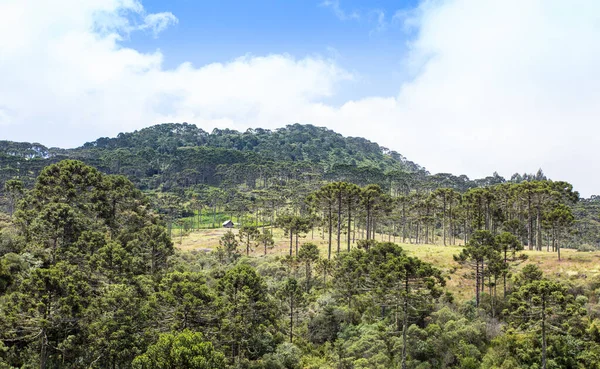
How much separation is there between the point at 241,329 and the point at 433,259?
31169 mm

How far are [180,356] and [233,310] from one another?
33.6 feet

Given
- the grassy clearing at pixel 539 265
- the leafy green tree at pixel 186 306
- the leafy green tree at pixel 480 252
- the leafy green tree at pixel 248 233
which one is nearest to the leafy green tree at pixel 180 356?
the leafy green tree at pixel 186 306

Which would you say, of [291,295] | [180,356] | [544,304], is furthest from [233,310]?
[544,304]

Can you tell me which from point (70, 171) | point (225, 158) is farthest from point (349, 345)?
point (225, 158)

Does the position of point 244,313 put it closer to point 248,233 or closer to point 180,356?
point 180,356

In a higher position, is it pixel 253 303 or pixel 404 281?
pixel 404 281

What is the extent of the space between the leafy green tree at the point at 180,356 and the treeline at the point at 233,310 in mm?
83

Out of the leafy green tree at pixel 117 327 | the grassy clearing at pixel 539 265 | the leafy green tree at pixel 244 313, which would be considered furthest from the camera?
the grassy clearing at pixel 539 265

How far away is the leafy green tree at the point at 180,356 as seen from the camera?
2319 centimetres

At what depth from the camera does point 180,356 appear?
23.2 m

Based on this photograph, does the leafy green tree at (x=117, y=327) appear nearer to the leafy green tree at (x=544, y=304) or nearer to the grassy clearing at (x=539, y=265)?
the leafy green tree at (x=544, y=304)

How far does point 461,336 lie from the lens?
34.2 m

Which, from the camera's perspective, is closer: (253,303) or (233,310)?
(233,310)

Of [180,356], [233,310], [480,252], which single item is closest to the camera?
[180,356]
